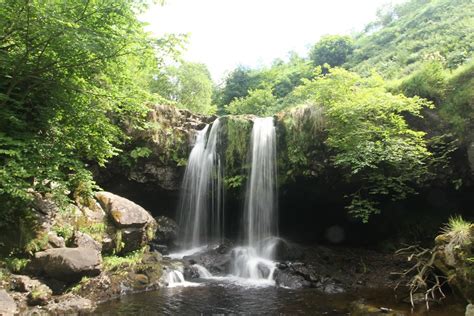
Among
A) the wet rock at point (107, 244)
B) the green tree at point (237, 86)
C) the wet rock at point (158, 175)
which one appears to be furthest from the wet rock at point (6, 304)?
the green tree at point (237, 86)

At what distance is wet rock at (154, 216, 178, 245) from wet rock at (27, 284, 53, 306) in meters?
6.75

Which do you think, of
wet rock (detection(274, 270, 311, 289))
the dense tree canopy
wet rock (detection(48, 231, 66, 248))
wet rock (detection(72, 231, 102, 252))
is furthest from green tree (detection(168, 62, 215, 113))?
wet rock (detection(48, 231, 66, 248))

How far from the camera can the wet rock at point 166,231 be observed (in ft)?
47.4

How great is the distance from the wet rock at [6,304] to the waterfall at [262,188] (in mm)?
8911

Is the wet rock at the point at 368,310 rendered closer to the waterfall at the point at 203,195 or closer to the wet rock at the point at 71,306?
the wet rock at the point at 71,306

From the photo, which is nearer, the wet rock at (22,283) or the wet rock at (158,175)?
the wet rock at (22,283)

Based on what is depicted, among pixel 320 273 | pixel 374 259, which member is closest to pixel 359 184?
pixel 374 259

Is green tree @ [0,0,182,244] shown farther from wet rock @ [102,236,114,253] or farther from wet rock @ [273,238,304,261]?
wet rock @ [273,238,304,261]

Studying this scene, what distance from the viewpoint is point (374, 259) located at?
483 inches

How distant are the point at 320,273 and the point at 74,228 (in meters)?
7.76

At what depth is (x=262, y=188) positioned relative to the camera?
14109mm

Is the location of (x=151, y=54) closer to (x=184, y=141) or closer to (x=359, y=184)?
(x=184, y=141)

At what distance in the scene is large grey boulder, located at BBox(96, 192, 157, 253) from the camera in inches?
423

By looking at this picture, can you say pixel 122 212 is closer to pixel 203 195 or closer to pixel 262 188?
pixel 203 195
